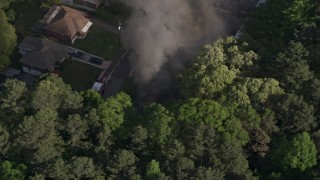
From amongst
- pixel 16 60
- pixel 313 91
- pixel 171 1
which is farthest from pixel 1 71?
pixel 313 91

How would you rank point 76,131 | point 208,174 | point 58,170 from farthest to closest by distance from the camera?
1. point 76,131
2. point 58,170
3. point 208,174

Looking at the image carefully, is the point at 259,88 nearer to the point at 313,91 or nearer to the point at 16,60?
the point at 313,91

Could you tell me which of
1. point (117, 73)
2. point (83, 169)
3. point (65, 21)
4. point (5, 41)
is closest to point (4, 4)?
point (65, 21)

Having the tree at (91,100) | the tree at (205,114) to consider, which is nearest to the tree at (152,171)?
the tree at (205,114)

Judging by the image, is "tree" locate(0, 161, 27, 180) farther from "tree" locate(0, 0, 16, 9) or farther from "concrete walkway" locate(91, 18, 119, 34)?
"tree" locate(0, 0, 16, 9)

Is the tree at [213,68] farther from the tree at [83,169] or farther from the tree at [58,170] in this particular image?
the tree at [58,170]

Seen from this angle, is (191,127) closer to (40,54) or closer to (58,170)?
(58,170)
